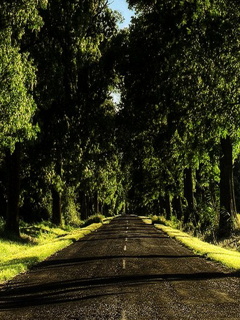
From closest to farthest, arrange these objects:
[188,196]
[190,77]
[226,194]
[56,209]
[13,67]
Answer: [13,67], [190,77], [226,194], [188,196], [56,209]

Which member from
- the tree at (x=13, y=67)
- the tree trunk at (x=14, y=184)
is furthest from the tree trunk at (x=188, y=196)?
the tree at (x=13, y=67)

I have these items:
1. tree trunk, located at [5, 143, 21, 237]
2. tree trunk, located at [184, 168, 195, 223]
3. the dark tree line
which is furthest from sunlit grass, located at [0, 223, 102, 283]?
tree trunk, located at [184, 168, 195, 223]

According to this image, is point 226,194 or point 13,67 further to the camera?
point 226,194

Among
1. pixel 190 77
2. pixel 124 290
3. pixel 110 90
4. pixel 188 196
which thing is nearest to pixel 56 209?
pixel 188 196

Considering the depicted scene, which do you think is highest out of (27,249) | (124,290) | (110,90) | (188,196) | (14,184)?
(110,90)

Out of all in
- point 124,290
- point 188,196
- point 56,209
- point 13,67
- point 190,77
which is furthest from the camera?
point 56,209

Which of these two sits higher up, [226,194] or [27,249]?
[226,194]

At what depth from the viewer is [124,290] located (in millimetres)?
10508

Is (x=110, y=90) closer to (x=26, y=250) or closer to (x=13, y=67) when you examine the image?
(x=26, y=250)

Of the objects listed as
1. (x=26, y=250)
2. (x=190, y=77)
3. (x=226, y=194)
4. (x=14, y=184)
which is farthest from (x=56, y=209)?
(x=190, y=77)

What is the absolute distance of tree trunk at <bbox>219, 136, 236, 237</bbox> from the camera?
24438 millimetres

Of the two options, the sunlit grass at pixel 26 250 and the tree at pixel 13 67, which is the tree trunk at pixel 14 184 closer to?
the sunlit grass at pixel 26 250

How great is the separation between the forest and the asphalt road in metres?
5.96

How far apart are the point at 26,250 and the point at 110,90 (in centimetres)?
1463
